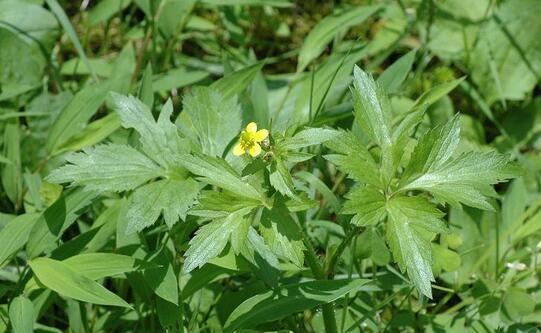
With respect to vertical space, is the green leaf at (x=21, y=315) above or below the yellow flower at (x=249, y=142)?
below

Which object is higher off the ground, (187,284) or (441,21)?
(441,21)

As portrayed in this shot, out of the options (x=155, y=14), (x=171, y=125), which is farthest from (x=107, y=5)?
(x=171, y=125)

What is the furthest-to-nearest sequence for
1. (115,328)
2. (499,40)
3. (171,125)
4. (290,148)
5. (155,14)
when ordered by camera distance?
(499,40)
(155,14)
(115,328)
(171,125)
(290,148)

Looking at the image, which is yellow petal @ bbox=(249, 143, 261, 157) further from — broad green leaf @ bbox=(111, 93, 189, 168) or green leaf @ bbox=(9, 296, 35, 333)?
green leaf @ bbox=(9, 296, 35, 333)

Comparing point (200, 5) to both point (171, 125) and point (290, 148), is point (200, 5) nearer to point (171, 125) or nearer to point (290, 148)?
point (171, 125)

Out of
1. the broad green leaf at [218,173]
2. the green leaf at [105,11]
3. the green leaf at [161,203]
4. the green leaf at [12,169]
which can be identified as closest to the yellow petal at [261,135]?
the broad green leaf at [218,173]

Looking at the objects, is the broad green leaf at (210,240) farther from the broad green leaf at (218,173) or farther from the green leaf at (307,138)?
the green leaf at (307,138)

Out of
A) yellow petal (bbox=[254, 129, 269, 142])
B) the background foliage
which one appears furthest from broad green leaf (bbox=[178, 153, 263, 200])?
yellow petal (bbox=[254, 129, 269, 142])
